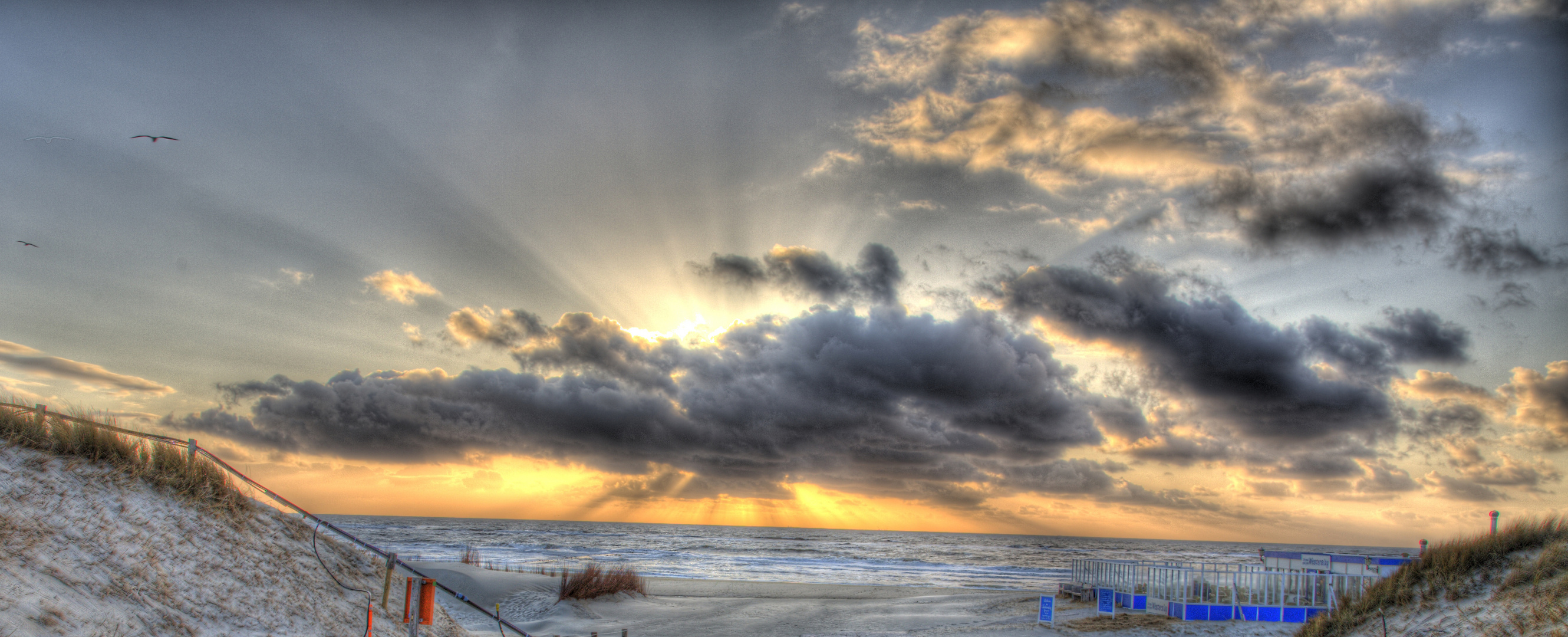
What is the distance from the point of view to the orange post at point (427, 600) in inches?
395

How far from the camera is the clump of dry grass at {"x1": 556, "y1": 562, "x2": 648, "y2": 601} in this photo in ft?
75.9

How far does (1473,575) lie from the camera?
9.86 meters

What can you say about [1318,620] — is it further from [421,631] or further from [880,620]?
[421,631]

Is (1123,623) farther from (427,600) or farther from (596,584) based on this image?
(596,584)

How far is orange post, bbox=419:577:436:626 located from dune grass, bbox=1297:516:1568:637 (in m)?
13.3

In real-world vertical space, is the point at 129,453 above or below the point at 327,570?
above

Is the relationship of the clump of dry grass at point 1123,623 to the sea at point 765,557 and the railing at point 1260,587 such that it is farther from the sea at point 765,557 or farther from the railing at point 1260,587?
the sea at point 765,557

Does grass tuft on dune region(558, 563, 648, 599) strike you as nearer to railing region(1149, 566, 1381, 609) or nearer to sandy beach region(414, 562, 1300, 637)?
sandy beach region(414, 562, 1300, 637)

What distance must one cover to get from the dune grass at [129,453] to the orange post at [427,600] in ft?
9.21

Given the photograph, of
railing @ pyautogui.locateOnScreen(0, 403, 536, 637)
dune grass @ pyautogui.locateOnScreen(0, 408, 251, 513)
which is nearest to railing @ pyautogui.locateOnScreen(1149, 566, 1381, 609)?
railing @ pyautogui.locateOnScreen(0, 403, 536, 637)

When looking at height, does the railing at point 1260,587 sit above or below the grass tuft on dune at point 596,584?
above

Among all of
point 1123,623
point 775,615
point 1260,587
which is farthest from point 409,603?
point 1260,587

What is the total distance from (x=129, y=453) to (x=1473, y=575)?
18.3m

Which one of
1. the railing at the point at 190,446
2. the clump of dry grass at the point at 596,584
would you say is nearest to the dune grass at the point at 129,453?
the railing at the point at 190,446
